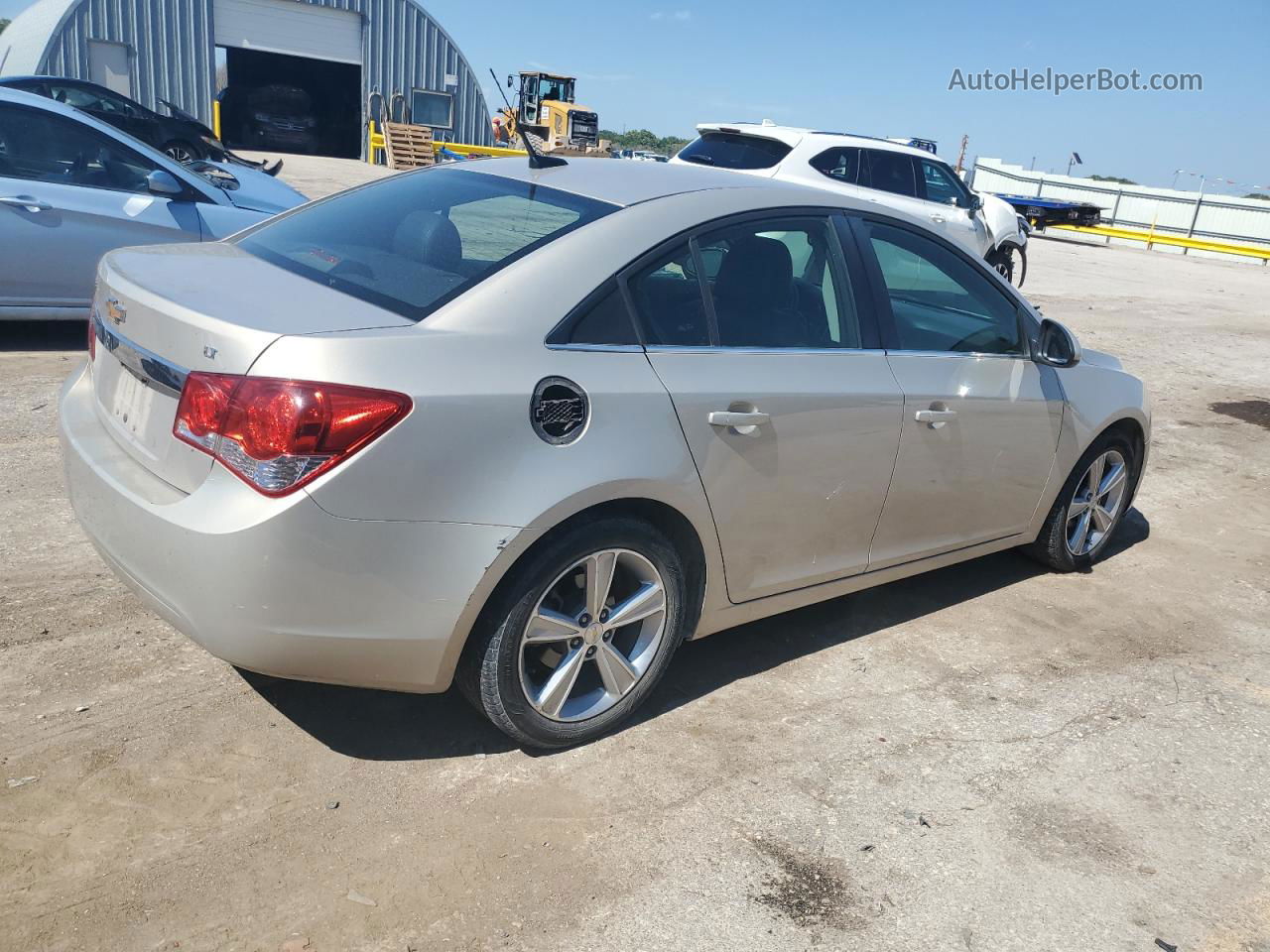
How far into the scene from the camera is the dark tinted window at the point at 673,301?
3084 mm

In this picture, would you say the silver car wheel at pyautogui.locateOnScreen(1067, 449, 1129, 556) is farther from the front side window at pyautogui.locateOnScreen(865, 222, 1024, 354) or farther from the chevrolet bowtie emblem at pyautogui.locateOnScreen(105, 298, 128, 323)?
the chevrolet bowtie emblem at pyautogui.locateOnScreen(105, 298, 128, 323)

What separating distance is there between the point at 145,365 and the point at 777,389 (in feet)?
5.84

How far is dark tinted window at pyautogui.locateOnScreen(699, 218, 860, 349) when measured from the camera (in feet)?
10.9

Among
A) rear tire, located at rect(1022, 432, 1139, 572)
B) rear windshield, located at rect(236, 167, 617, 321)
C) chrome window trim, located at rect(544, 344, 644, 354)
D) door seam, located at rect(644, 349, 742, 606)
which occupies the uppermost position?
rear windshield, located at rect(236, 167, 617, 321)

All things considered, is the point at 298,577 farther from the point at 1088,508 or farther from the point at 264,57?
the point at 264,57

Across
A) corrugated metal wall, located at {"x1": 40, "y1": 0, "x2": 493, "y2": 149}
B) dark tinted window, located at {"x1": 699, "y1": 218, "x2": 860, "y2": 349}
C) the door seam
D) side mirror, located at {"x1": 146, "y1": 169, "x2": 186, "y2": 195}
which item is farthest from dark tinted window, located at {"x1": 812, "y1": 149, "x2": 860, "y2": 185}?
corrugated metal wall, located at {"x1": 40, "y1": 0, "x2": 493, "y2": 149}

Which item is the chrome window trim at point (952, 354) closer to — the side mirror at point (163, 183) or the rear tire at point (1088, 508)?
the rear tire at point (1088, 508)

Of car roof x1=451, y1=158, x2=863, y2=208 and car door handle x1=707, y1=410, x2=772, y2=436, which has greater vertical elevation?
car roof x1=451, y1=158, x2=863, y2=208

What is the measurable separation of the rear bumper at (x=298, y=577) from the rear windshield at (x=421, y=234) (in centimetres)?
61

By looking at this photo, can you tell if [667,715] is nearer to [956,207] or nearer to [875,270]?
Answer: [875,270]

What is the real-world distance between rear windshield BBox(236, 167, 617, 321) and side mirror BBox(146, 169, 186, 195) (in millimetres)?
3696

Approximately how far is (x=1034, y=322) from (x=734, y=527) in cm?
191

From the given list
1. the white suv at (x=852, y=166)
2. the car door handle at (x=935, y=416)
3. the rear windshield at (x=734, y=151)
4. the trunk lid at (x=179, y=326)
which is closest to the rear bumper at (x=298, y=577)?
the trunk lid at (x=179, y=326)

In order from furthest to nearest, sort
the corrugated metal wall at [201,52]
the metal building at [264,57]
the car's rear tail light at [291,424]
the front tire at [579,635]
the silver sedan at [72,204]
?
the metal building at [264,57]
the corrugated metal wall at [201,52]
the silver sedan at [72,204]
the front tire at [579,635]
the car's rear tail light at [291,424]
